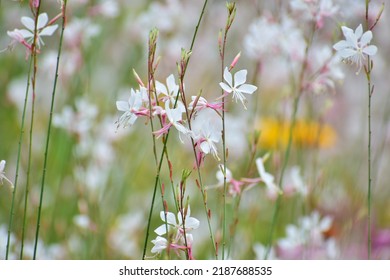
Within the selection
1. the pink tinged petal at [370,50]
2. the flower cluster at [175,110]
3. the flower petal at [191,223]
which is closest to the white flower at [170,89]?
the flower cluster at [175,110]

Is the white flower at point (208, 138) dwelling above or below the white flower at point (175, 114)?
below

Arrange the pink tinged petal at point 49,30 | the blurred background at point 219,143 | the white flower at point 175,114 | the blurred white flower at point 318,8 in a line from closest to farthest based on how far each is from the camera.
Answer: the white flower at point 175,114, the pink tinged petal at point 49,30, the blurred white flower at point 318,8, the blurred background at point 219,143

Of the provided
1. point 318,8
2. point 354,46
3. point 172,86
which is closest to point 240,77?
point 172,86

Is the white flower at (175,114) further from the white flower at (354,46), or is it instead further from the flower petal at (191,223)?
the white flower at (354,46)

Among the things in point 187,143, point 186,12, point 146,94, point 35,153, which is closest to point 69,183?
point 35,153

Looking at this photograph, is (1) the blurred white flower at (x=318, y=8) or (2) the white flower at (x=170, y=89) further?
(1) the blurred white flower at (x=318, y=8)

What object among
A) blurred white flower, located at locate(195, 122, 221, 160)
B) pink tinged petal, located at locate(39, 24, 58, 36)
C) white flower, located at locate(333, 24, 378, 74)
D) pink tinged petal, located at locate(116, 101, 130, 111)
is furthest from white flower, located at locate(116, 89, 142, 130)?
white flower, located at locate(333, 24, 378, 74)

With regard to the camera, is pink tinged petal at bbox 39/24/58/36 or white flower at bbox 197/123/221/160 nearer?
white flower at bbox 197/123/221/160

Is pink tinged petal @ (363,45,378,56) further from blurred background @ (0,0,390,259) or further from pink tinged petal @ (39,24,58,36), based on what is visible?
pink tinged petal @ (39,24,58,36)
